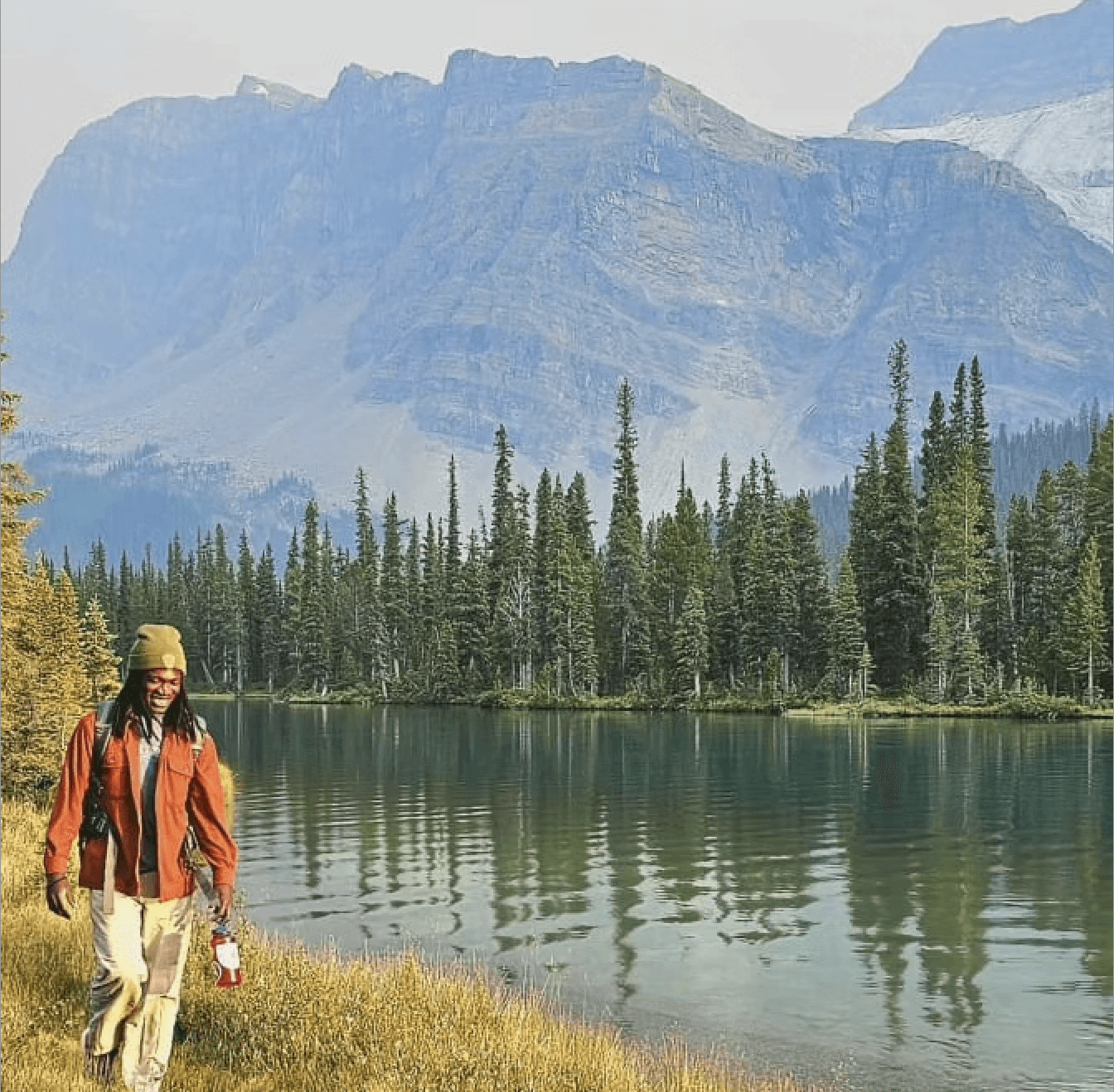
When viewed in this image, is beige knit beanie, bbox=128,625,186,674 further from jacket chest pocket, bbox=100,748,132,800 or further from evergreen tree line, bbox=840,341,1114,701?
evergreen tree line, bbox=840,341,1114,701

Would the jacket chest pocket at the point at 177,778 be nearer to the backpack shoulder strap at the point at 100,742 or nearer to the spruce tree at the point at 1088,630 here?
the backpack shoulder strap at the point at 100,742

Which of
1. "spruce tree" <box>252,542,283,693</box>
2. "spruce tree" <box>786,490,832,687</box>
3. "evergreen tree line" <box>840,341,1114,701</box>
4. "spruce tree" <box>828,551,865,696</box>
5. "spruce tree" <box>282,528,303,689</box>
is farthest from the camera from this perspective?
"spruce tree" <box>252,542,283,693</box>

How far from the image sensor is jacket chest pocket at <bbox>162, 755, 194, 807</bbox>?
10766 mm

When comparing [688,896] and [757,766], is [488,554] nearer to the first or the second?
[757,766]

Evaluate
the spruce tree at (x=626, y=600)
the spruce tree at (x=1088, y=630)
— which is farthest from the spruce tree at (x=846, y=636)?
the spruce tree at (x=626, y=600)

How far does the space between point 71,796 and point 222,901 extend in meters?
1.28

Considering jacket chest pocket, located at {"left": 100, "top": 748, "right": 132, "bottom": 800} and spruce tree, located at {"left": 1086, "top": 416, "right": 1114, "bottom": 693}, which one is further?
spruce tree, located at {"left": 1086, "top": 416, "right": 1114, "bottom": 693}

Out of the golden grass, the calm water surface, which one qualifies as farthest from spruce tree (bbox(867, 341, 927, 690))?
the golden grass

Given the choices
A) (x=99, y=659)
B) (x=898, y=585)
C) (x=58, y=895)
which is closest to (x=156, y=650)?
(x=58, y=895)

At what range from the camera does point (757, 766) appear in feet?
194

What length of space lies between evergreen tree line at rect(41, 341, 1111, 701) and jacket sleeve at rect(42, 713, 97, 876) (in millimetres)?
84069

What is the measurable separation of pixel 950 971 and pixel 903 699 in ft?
248

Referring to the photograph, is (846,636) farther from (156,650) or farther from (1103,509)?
(156,650)

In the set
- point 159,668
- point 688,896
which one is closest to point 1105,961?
point 688,896
